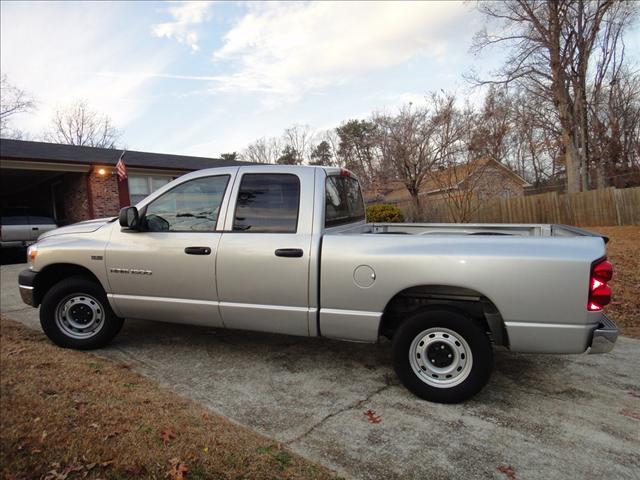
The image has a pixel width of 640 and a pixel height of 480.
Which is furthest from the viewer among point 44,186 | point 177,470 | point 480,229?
point 44,186

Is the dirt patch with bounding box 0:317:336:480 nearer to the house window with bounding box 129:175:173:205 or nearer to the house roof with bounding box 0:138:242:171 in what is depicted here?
the house roof with bounding box 0:138:242:171

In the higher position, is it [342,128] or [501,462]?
[342,128]

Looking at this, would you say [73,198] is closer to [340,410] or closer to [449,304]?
[340,410]

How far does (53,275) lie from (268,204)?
8.98 ft

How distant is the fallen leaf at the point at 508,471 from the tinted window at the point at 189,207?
2.99 metres

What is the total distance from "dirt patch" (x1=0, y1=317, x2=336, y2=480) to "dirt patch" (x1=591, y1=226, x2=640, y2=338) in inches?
195

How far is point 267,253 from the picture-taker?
143 inches

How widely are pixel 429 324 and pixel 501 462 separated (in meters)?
1.02

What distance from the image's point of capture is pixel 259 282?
3.67 m

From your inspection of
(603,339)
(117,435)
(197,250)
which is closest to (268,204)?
(197,250)

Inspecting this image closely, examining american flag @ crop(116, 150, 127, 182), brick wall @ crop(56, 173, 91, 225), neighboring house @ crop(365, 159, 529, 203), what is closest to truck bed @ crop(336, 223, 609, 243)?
neighboring house @ crop(365, 159, 529, 203)

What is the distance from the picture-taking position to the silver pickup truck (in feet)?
9.57

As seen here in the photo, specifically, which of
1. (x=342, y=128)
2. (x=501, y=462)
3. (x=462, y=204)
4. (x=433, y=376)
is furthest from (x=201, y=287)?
(x=342, y=128)

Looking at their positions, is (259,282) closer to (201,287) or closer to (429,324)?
(201,287)
